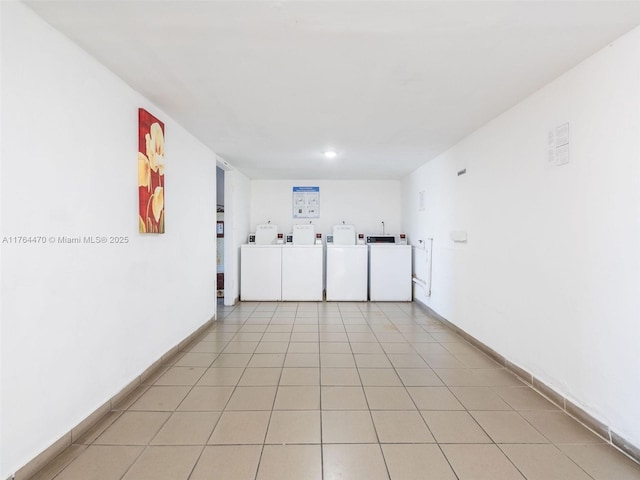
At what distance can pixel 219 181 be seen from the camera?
5.45 m

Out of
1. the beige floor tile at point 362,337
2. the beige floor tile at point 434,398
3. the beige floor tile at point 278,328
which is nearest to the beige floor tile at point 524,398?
the beige floor tile at point 434,398

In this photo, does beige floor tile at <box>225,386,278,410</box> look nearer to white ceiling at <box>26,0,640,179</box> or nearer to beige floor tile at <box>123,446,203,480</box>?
beige floor tile at <box>123,446,203,480</box>

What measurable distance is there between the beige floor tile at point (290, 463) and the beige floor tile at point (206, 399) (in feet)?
1.83

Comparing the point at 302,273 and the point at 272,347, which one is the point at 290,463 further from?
the point at 302,273

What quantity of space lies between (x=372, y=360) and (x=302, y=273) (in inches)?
97.9

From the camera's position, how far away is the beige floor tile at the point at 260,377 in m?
2.27

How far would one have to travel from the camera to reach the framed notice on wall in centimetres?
575

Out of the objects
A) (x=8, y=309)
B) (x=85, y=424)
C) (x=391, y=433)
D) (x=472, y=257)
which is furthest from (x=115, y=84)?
(x=472, y=257)

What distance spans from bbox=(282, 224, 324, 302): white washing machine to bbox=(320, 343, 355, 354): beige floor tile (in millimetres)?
1939

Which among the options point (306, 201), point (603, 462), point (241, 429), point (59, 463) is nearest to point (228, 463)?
point (241, 429)

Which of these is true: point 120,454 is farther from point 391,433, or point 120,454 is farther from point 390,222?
point 390,222

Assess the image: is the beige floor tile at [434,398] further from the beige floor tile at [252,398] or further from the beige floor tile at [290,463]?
the beige floor tile at [252,398]

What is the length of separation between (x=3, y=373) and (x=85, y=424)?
2.13 ft

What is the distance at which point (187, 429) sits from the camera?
5.72ft
